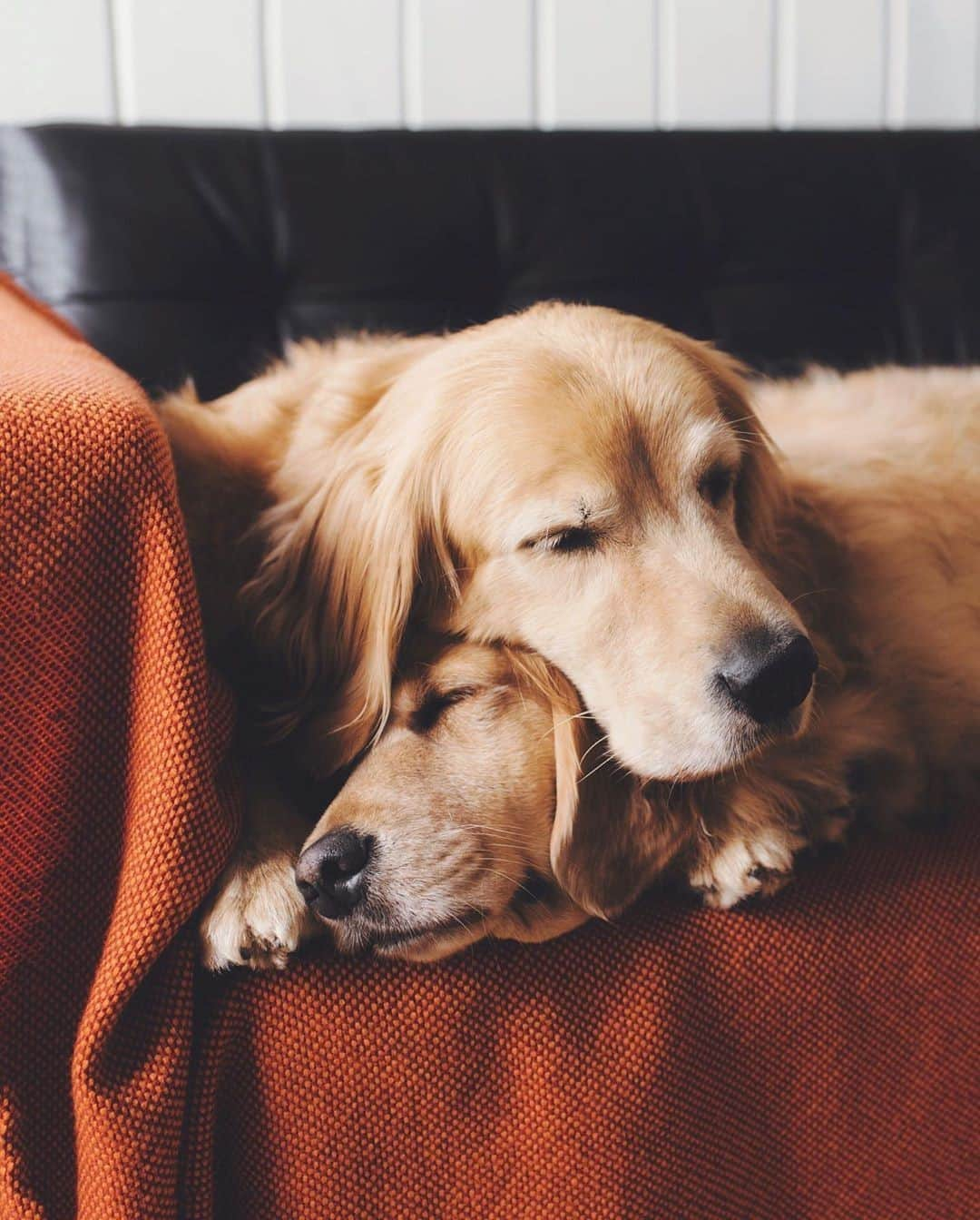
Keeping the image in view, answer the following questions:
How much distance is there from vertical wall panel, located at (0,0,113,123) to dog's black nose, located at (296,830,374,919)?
67.5 inches

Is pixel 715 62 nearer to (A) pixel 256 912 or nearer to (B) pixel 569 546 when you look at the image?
(B) pixel 569 546

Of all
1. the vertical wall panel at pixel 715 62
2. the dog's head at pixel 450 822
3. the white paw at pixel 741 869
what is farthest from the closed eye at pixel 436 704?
the vertical wall panel at pixel 715 62

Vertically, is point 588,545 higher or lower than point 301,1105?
higher

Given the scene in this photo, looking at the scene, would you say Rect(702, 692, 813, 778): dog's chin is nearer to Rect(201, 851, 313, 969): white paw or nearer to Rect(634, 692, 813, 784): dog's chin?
Rect(634, 692, 813, 784): dog's chin

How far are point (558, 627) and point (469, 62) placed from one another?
1.63 meters

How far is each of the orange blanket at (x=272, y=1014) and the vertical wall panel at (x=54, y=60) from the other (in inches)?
54.4

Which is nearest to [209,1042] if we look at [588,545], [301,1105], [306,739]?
[301,1105]

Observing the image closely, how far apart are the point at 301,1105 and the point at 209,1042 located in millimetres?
83

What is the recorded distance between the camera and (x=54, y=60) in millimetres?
1996

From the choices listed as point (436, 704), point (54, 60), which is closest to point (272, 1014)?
point (436, 704)

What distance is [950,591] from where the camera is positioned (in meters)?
1.17

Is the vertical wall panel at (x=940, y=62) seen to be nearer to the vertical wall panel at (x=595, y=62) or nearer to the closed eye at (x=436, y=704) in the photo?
the vertical wall panel at (x=595, y=62)

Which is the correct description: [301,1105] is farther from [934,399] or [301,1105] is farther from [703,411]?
[934,399]

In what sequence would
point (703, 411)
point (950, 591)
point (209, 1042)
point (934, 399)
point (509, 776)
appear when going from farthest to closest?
point (934, 399) < point (950, 591) < point (703, 411) < point (509, 776) < point (209, 1042)
